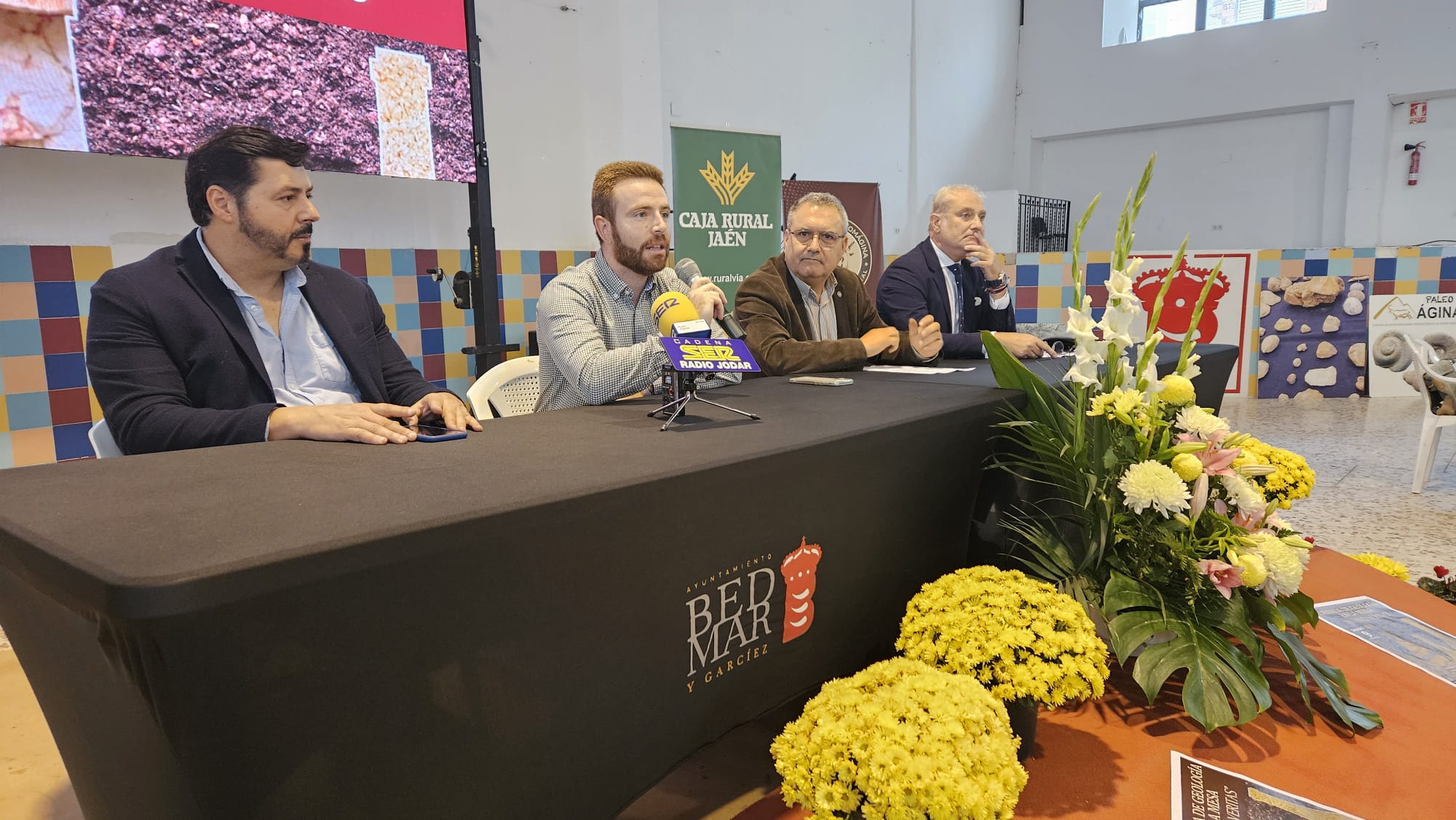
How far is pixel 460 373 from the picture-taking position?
4121 millimetres

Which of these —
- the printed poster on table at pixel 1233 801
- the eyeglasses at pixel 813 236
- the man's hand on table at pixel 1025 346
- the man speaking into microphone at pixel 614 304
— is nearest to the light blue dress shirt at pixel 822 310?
the eyeglasses at pixel 813 236

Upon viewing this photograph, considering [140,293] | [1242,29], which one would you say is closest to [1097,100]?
[1242,29]

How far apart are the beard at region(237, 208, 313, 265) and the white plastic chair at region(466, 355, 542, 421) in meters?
0.76

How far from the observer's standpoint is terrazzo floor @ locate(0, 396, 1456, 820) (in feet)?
5.03

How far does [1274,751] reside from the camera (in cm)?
131

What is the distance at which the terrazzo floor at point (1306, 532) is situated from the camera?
1.53m

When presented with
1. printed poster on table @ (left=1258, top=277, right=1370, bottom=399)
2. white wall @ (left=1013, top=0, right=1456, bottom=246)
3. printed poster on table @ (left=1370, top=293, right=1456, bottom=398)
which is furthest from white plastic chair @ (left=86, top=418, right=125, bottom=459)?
Answer: white wall @ (left=1013, top=0, right=1456, bottom=246)

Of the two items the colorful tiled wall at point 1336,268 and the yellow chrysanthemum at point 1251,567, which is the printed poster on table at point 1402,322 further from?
the yellow chrysanthemum at point 1251,567

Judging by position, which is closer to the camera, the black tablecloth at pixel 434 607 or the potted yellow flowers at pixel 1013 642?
the black tablecloth at pixel 434 607

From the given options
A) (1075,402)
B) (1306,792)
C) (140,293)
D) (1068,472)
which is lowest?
(1306,792)

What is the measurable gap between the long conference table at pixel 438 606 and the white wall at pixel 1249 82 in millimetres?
9161

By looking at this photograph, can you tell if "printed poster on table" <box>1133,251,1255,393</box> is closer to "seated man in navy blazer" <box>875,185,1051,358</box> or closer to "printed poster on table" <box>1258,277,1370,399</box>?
"printed poster on table" <box>1258,277,1370,399</box>

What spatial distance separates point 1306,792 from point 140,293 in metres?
2.04

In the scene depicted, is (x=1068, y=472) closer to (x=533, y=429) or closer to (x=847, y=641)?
(x=847, y=641)
